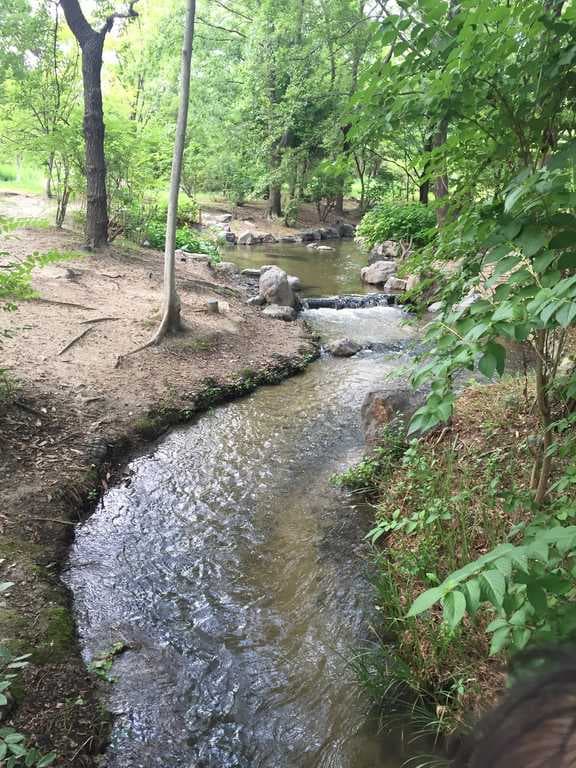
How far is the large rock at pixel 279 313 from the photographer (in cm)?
1050

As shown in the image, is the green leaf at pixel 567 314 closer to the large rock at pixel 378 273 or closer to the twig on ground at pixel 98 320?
the twig on ground at pixel 98 320

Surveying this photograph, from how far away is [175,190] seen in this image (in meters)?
6.97

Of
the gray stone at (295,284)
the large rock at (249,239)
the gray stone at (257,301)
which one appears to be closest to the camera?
the gray stone at (257,301)

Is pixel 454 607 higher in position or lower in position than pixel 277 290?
higher

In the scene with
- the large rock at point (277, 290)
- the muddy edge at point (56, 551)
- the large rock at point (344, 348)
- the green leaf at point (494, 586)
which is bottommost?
the muddy edge at point (56, 551)

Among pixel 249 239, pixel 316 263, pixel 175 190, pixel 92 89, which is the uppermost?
pixel 92 89

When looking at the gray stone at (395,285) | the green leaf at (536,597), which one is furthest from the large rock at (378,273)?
the green leaf at (536,597)

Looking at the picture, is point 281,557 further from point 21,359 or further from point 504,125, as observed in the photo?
point 21,359

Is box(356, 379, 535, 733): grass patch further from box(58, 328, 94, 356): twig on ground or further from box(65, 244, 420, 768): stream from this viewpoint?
box(58, 328, 94, 356): twig on ground

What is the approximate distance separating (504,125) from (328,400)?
16.6 feet

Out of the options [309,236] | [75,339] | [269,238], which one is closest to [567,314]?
[75,339]

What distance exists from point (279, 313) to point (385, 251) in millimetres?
8078

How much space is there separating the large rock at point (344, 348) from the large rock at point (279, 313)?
70.6 inches

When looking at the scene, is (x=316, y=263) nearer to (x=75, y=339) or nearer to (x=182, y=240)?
(x=182, y=240)
